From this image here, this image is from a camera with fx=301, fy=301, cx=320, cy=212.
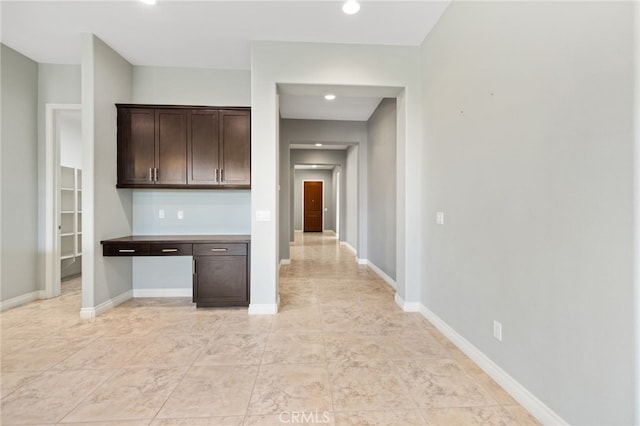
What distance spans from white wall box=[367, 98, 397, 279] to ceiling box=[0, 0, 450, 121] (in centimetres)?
119

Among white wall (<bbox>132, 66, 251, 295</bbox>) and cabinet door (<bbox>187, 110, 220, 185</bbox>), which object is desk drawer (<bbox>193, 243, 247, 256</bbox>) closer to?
white wall (<bbox>132, 66, 251, 295</bbox>)

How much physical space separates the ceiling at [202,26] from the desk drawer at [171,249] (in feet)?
6.96

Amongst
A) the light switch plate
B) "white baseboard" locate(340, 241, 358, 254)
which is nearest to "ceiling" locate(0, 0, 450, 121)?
the light switch plate

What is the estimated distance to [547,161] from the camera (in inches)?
63.5

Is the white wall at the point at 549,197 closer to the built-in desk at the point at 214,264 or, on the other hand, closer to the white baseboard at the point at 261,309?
the white baseboard at the point at 261,309

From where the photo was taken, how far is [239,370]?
7.16 feet

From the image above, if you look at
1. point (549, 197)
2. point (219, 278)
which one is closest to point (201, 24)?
point (219, 278)

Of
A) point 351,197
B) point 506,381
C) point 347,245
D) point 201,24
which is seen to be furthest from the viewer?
point 347,245

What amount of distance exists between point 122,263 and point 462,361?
3888 mm

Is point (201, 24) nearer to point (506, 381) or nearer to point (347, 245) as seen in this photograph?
point (506, 381)

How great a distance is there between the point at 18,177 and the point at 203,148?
2.21 metres

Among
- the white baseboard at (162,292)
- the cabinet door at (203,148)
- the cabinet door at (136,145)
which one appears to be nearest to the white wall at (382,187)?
the cabinet door at (203,148)

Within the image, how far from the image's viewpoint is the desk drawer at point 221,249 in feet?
11.3

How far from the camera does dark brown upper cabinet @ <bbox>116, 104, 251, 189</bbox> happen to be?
3.66 meters
